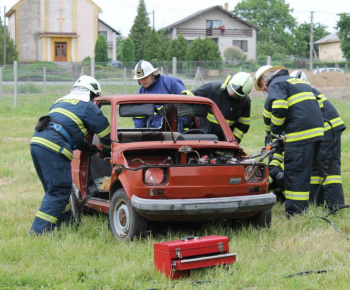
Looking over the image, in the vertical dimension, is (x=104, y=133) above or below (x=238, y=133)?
above

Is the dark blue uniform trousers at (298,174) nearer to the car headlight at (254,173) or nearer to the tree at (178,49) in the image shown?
the car headlight at (254,173)

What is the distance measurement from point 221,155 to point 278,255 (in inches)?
58.9

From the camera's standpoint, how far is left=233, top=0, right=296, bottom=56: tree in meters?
82.2

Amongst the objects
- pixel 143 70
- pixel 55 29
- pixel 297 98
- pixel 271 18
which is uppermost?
pixel 271 18

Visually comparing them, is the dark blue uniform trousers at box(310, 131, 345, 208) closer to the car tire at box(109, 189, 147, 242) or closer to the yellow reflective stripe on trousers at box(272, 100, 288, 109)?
the yellow reflective stripe on trousers at box(272, 100, 288, 109)

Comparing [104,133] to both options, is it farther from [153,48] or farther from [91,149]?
[153,48]

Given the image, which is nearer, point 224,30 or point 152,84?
point 152,84

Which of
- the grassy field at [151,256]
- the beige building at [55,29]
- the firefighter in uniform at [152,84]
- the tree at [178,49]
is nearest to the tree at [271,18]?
the beige building at [55,29]

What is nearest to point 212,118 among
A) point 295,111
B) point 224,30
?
point 295,111

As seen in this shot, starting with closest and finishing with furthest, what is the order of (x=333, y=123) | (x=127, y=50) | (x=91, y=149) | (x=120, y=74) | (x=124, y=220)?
1. (x=124, y=220)
2. (x=91, y=149)
3. (x=333, y=123)
4. (x=120, y=74)
5. (x=127, y=50)

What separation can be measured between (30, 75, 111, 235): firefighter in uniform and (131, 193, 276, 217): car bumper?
109 centimetres

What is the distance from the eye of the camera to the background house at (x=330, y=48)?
7031cm

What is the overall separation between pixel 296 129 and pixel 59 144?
2557 millimetres

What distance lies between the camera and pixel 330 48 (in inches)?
2876
